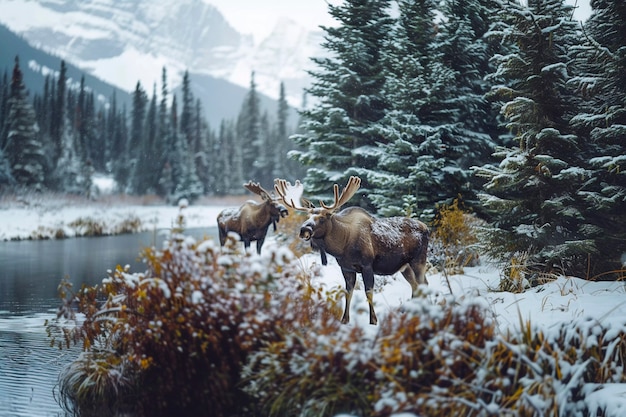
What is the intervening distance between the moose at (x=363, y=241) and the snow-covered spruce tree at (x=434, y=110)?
4.21 m

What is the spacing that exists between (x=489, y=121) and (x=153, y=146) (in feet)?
129

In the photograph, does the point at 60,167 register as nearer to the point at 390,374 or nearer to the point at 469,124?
the point at 469,124

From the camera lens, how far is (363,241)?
665cm

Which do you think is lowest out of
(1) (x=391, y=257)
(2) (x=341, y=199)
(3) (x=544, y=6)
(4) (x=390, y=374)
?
(4) (x=390, y=374)

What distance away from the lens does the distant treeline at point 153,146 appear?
41.6 meters

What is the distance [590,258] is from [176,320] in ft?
19.4

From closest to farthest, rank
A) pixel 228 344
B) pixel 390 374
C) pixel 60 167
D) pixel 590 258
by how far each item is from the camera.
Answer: pixel 390 374, pixel 228 344, pixel 590 258, pixel 60 167

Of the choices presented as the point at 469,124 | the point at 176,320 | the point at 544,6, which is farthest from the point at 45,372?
the point at 469,124

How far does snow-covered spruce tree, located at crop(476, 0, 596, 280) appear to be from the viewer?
830 centimetres

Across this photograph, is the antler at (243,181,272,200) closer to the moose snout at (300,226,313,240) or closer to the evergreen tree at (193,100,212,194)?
the moose snout at (300,226,313,240)

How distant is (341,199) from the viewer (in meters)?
6.89

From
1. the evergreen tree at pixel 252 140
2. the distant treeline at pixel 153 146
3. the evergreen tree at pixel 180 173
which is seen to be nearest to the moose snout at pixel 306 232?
the distant treeline at pixel 153 146

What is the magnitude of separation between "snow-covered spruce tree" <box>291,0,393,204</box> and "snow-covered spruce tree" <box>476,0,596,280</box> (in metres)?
5.56

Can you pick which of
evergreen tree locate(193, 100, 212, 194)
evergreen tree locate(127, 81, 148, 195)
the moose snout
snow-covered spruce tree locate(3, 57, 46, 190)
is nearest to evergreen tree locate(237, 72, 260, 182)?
evergreen tree locate(193, 100, 212, 194)
